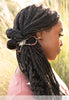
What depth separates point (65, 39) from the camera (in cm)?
322

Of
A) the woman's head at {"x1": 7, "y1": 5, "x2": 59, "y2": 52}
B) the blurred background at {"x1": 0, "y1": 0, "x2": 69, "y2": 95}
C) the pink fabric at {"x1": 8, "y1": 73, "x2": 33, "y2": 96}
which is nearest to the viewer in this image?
the pink fabric at {"x1": 8, "y1": 73, "x2": 33, "y2": 96}

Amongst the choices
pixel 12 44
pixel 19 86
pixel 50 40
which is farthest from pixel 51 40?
pixel 19 86

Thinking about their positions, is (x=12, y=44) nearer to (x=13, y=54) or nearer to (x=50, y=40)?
(x=50, y=40)

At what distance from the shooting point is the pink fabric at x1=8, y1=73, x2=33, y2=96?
56.8 inches

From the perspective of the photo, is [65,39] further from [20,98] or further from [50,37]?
[20,98]

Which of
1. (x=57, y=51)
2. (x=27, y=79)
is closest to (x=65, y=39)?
(x=57, y=51)

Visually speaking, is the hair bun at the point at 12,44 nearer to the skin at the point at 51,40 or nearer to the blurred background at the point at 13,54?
the skin at the point at 51,40

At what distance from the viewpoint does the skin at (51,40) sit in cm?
161

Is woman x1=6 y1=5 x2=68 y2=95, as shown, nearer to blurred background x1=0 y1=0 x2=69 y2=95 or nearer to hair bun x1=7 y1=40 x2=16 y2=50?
hair bun x1=7 y1=40 x2=16 y2=50

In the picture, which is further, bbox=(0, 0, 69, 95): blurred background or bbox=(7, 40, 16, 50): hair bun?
bbox=(0, 0, 69, 95): blurred background

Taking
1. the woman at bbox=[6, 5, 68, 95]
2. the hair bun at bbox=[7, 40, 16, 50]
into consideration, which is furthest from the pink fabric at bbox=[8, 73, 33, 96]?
the hair bun at bbox=[7, 40, 16, 50]

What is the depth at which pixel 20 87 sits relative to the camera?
4.81ft

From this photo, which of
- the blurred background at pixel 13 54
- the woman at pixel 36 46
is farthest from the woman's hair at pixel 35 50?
the blurred background at pixel 13 54

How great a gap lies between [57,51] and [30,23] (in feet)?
0.98
